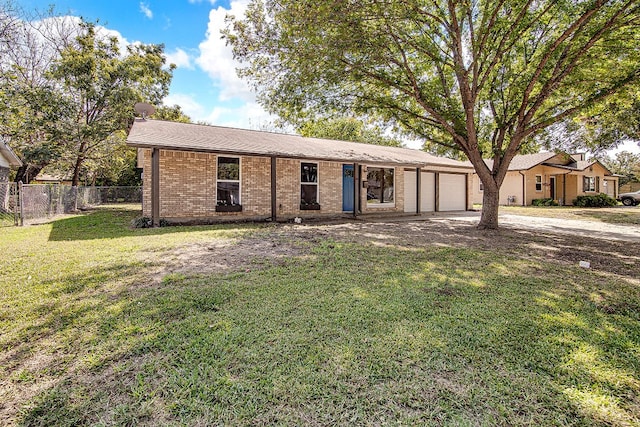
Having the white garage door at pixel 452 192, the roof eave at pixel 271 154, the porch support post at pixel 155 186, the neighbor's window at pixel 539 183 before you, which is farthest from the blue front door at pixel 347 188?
the neighbor's window at pixel 539 183

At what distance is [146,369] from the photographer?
A: 8.14 ft

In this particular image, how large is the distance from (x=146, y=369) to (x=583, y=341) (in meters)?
3.93

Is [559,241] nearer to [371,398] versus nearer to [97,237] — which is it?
[371,398]

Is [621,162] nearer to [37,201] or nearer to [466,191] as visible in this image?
[466,191]

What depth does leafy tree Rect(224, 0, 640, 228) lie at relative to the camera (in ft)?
25.3

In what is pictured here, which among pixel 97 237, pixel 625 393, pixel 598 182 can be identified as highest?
pixel 598 182

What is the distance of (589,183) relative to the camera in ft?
87.2

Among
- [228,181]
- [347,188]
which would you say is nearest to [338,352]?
[228,181]

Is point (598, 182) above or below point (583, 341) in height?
above

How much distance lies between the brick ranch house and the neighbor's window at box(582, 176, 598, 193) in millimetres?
19832

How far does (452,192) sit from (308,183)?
34.0 feet

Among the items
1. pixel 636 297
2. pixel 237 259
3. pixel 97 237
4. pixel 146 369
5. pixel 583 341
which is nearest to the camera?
pixel 146 369

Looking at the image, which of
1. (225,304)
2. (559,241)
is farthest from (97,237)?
(559,241)

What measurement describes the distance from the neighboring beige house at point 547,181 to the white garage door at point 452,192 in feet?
23.7
